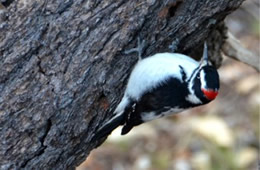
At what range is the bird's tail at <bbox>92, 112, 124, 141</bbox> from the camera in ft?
12.4

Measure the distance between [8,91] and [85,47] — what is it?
1.80ft

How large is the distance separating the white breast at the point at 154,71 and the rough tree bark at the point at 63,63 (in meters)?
0.08

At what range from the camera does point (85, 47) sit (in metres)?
3.62

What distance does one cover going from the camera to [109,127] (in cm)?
379

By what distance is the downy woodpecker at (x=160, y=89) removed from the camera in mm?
3773

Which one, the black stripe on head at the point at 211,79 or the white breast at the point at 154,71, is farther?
the white breast at the point at 154,71

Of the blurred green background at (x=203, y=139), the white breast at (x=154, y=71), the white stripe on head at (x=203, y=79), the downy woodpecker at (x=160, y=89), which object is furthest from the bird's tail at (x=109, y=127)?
the blurred green background at (x=203, y=139)

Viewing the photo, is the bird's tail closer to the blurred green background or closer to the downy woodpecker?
the downy woodpecker

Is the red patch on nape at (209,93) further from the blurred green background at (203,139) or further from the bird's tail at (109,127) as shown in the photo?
the blurred green background at (203,139)

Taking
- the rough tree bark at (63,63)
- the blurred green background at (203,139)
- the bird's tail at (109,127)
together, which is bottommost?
the blurred green background at (203,139)

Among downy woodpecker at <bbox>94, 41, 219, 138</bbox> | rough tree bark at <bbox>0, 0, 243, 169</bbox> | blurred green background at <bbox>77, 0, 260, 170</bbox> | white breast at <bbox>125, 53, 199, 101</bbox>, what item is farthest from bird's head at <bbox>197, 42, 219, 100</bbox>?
blurred green background at <bbox>77, 0, 260, 170</bbox>

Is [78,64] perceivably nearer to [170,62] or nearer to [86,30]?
[86,30]

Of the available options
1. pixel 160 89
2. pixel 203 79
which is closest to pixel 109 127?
pixel 160 89

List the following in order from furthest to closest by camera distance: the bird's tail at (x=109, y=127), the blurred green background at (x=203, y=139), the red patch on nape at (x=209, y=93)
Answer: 1. the blurred green background at (x=203, y=139)
2. the bird's tail at (x=109, y=127)
3. the red patch on nape at (x=209, y=93)
